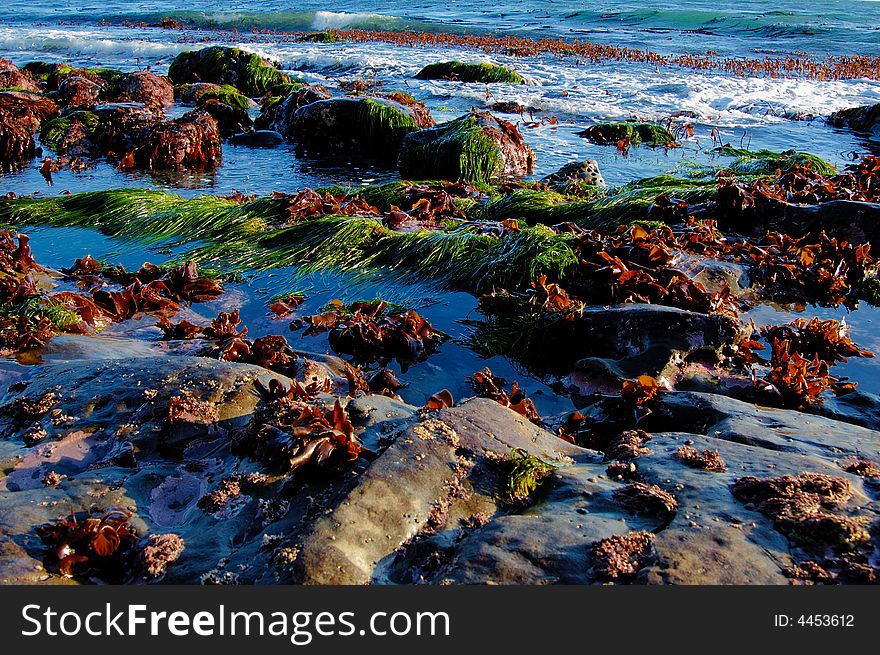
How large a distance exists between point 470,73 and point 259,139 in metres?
8.41

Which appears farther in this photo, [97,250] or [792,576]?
[97,250]

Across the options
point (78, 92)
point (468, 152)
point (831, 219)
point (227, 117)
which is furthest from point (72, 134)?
point (831, 219)

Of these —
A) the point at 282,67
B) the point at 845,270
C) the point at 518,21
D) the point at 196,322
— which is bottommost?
the point at 196,322

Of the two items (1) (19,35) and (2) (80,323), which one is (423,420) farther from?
(1) (19,35)

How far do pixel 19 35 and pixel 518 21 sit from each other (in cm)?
2204

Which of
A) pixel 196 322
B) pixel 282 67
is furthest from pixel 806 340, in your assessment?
pixel 282 67

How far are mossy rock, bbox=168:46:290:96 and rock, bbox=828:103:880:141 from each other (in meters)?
11.9

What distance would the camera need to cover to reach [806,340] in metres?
4.45

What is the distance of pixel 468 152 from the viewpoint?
8.98 metres

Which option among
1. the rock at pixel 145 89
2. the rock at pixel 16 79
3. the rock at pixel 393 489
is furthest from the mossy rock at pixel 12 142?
the rock at pixel 393 489

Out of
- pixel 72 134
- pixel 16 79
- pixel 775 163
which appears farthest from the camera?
pixel 16 79

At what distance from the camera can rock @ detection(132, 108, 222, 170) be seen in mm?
9383

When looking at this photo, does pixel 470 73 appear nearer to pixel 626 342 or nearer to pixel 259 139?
pixel 259 139

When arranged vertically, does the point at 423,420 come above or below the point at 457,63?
below
